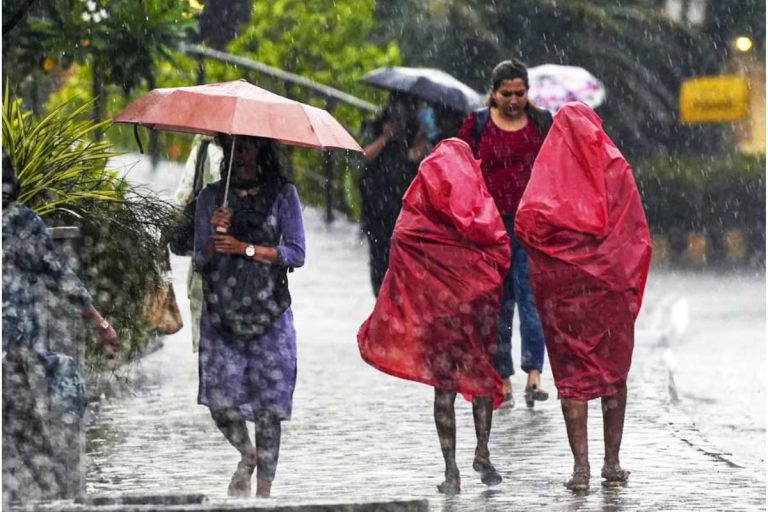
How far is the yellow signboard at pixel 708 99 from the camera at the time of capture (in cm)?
2920

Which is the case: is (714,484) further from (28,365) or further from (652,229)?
(652,229)

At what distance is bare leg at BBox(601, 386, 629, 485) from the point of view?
8609mm

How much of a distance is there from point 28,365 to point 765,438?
565 cm

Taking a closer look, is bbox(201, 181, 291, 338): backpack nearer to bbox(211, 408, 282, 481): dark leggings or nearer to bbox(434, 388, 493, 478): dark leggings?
bbox(211, 408, 282, 481): dark leggings

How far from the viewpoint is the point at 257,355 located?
26.6 ft

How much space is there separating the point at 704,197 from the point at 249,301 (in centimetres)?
1847

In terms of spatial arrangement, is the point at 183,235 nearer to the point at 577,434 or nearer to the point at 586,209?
the point at 586,209

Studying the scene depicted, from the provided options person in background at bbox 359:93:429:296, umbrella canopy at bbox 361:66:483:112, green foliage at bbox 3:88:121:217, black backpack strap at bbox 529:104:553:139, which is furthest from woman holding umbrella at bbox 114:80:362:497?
umbrella canopy at bbox 361:66:483:112

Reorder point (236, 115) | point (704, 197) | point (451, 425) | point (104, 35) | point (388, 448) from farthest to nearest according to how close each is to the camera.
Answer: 1. point (704, 197)
2. point (104, 35)
3. point (388, 448)
4. point (451, 425)
5. point (236, 115)

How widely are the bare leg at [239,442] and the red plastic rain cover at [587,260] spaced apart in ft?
4.52

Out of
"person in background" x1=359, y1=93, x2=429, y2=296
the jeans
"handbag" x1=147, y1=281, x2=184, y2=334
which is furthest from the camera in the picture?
"person in background" x1=359, y1=93, x2=429, y2=296

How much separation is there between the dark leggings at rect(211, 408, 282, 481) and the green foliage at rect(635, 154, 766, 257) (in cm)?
1733

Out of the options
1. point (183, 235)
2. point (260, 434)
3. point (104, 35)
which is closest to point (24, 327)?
point (260, 434)

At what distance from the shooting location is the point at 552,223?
28.3ft
